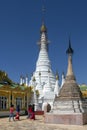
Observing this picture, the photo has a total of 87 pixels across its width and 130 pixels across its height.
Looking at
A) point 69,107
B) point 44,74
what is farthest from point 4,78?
point 44,74

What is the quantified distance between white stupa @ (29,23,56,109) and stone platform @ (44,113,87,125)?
79.5ft

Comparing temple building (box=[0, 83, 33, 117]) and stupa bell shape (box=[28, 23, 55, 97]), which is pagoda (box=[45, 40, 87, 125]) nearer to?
temple building (box=[0, 83, 33, 117])

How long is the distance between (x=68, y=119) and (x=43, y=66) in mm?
36723

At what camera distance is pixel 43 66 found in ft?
194

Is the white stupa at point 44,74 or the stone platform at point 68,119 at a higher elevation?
the white stupa at point 44,74

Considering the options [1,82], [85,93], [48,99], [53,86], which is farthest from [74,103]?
[85,93]

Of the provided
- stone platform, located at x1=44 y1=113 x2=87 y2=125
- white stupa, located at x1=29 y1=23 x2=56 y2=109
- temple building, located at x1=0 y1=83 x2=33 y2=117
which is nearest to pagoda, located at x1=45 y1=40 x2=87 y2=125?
stone platform, located at x1=44 y1=113 x2=87 y2=125

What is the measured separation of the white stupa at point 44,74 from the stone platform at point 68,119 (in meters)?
24.2

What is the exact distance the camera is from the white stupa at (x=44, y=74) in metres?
49.3

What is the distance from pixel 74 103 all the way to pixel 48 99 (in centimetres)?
2491

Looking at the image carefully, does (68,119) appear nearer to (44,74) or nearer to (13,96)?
(13,96)

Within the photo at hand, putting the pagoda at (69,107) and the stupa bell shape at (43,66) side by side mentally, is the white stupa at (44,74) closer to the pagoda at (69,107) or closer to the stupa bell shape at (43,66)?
the stupa bell shape at (43,66)

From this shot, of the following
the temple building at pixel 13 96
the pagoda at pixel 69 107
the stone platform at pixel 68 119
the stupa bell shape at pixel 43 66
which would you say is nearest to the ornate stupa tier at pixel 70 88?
the pagoda at pixel 69 107

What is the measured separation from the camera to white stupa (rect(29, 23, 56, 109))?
49312 millimetres
